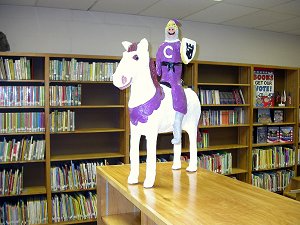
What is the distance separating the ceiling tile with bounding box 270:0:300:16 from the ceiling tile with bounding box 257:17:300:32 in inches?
13.4

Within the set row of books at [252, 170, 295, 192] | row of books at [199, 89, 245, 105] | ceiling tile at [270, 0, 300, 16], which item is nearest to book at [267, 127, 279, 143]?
row of books at [252, 170, 295, 192]

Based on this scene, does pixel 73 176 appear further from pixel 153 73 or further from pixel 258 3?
pixel 258 3

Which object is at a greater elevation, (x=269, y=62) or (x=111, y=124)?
(x=269, y=62)

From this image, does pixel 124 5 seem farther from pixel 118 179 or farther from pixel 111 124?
pixel 118 179

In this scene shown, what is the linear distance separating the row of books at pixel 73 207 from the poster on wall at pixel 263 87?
8.84 ft

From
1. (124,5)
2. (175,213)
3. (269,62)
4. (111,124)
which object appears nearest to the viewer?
(175,213)

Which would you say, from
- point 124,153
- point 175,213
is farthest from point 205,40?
point 175,213

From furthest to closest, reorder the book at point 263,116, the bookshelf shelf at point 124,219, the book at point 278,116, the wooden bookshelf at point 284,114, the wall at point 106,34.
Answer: the book at point 278,116, the book at point 263,116, the wooden bookshelf at point 284,114, the wall at point 106,34, the bookshelf shelf at point 124,219

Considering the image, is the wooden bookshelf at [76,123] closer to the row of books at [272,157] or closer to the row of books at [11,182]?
the row of books at [11,182]

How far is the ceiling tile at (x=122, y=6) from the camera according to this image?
340cm

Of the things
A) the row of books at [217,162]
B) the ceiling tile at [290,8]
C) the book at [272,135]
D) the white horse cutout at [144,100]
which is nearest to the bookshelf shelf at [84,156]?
the row of books at [217,162]

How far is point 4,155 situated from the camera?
126 inches

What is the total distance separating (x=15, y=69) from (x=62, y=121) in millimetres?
715

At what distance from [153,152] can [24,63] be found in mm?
2273
